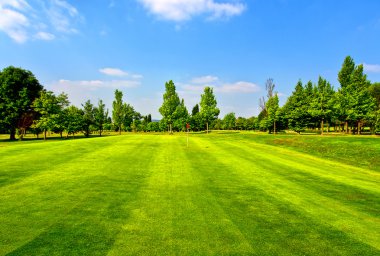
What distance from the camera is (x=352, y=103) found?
202 feet

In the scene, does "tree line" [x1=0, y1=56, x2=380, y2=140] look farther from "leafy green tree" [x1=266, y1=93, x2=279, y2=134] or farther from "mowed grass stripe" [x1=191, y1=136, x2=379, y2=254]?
"mowed grass stripe" [x1=191, y1=136, x2=379, y2=254]

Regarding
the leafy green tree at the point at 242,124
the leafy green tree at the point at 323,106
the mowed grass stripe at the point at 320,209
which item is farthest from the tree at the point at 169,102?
the leafy green tree at the point at 242,124

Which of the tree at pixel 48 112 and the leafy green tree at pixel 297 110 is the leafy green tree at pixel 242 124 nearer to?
the leafy green tree at pixel 297 110

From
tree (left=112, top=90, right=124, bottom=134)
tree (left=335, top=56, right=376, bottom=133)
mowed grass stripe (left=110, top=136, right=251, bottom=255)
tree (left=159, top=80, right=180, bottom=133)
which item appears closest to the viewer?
mowed grass stripe (left=110, top=136, right=251, bottom=255)

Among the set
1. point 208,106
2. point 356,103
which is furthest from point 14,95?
point 356,103

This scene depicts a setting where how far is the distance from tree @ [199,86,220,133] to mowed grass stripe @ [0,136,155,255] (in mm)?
76692

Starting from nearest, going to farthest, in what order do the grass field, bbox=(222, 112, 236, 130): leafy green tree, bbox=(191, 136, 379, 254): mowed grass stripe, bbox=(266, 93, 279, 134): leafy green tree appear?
the grass field < bbox=(191, 136, 379, 254): mowed grass stripe < bbox=(266, 93, 279, 134): leafy green tree < bbox=(222, 112, 236, 130): leafy green tree

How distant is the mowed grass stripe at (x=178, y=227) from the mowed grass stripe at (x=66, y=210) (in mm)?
606

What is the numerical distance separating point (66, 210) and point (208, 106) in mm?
85095

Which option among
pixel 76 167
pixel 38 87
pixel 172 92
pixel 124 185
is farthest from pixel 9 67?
pixel 124 185

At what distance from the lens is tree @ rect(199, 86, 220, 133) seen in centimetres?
9158

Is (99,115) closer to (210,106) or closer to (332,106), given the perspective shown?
(210,106)

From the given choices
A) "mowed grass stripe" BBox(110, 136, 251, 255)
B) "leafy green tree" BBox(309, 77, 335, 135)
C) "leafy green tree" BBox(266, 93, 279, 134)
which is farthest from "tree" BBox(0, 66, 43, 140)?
"leafy green tree" BBox(309, 77, 335, 135)

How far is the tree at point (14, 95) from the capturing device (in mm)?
55969
